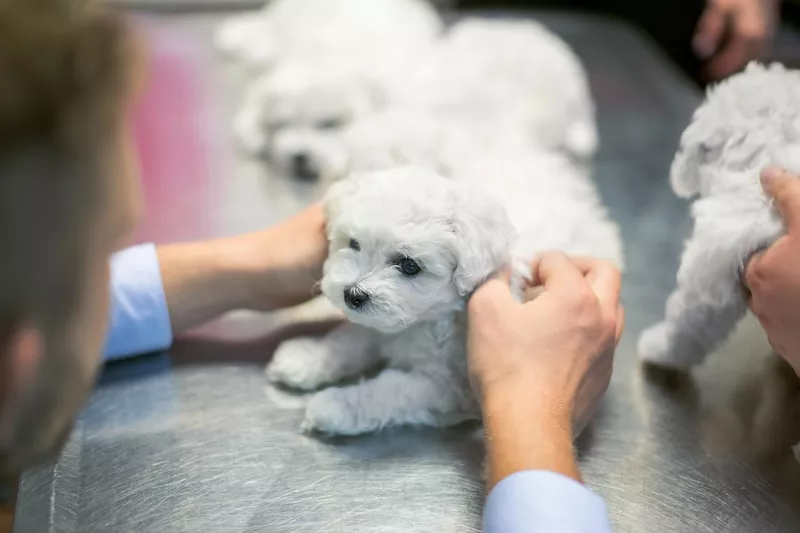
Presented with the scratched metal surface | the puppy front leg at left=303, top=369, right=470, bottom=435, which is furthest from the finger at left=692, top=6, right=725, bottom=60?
the puppy front leg at left=303, top=369, right=470, bottom=435

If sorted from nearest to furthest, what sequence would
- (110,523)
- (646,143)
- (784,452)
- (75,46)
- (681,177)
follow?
1. (75,46)
2. (110,523)
3. (784,452)
4. (681,177)
5. (646,143)

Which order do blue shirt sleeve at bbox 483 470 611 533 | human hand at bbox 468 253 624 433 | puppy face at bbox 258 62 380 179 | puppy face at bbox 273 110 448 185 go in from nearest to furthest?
blue shirt sleeve at bbox 483 470 611 533 < human hand at bbox 468 253 624 433 < puppy face at bbox 273 110 448 185 < puppy face at bbox 258 62 380 179

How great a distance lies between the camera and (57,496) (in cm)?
81

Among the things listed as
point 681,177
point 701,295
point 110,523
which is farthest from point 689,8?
point 110,523

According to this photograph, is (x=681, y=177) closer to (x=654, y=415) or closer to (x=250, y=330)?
(x=654, y=415)

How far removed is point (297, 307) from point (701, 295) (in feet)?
1.78

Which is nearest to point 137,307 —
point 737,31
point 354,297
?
point 354,297

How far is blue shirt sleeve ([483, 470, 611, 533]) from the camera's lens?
2.27ft

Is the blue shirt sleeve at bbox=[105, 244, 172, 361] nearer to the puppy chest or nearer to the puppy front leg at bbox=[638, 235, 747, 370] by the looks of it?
the puppy chest

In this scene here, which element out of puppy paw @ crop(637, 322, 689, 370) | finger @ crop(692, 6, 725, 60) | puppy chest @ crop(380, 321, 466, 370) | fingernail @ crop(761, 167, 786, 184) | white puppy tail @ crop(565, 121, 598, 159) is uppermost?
fingernail @ crop(761, 167, 786, 184)

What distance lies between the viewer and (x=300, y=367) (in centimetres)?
97

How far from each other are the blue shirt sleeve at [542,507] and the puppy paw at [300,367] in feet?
1.02

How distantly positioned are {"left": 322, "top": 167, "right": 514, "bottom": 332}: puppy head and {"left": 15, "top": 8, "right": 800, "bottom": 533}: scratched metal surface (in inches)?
6.4

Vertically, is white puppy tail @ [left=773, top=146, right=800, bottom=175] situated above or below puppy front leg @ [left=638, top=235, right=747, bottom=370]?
above
